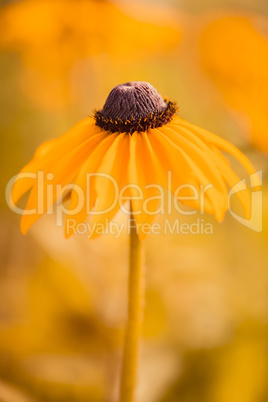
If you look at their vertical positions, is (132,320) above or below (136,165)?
below

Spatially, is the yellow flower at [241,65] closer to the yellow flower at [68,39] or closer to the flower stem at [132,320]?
the yellow flower at [68,39]

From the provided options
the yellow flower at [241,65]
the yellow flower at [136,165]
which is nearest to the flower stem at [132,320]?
the yellow flower at [136,165]

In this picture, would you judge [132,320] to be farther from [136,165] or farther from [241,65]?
[241,65]

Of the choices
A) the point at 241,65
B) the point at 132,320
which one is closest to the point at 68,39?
the point at 241,65

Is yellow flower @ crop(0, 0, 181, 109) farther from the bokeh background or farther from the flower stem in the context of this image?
the flower stem

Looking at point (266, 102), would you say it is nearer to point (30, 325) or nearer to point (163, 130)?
point (163, 130)

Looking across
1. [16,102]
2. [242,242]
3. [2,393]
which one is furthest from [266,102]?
[2,393]
